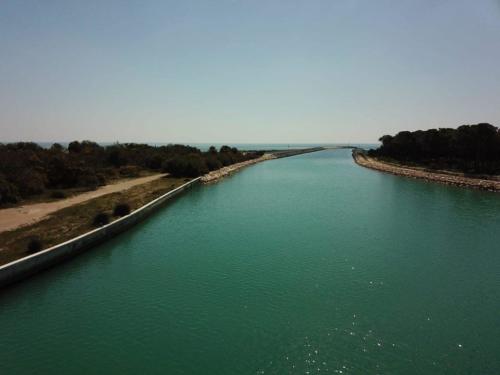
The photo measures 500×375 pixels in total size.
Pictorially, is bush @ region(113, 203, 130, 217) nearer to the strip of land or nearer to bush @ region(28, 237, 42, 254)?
the strip of land

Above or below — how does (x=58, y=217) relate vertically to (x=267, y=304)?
above

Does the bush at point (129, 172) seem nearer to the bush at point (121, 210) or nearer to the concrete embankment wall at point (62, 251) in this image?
→ the concrete embankment wall at point (62, 251)

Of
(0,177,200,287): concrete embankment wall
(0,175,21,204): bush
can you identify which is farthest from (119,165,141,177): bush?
(0,177,200,287): concrete embankment wall

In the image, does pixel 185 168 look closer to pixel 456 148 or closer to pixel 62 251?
pixel 62 251

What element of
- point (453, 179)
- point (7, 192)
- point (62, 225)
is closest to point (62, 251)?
point (62, 225)

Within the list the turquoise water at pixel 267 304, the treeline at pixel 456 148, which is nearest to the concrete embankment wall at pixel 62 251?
the turquoise water at pixel 267 304

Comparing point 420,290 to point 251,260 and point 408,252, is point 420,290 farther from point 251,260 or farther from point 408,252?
point 251,260
